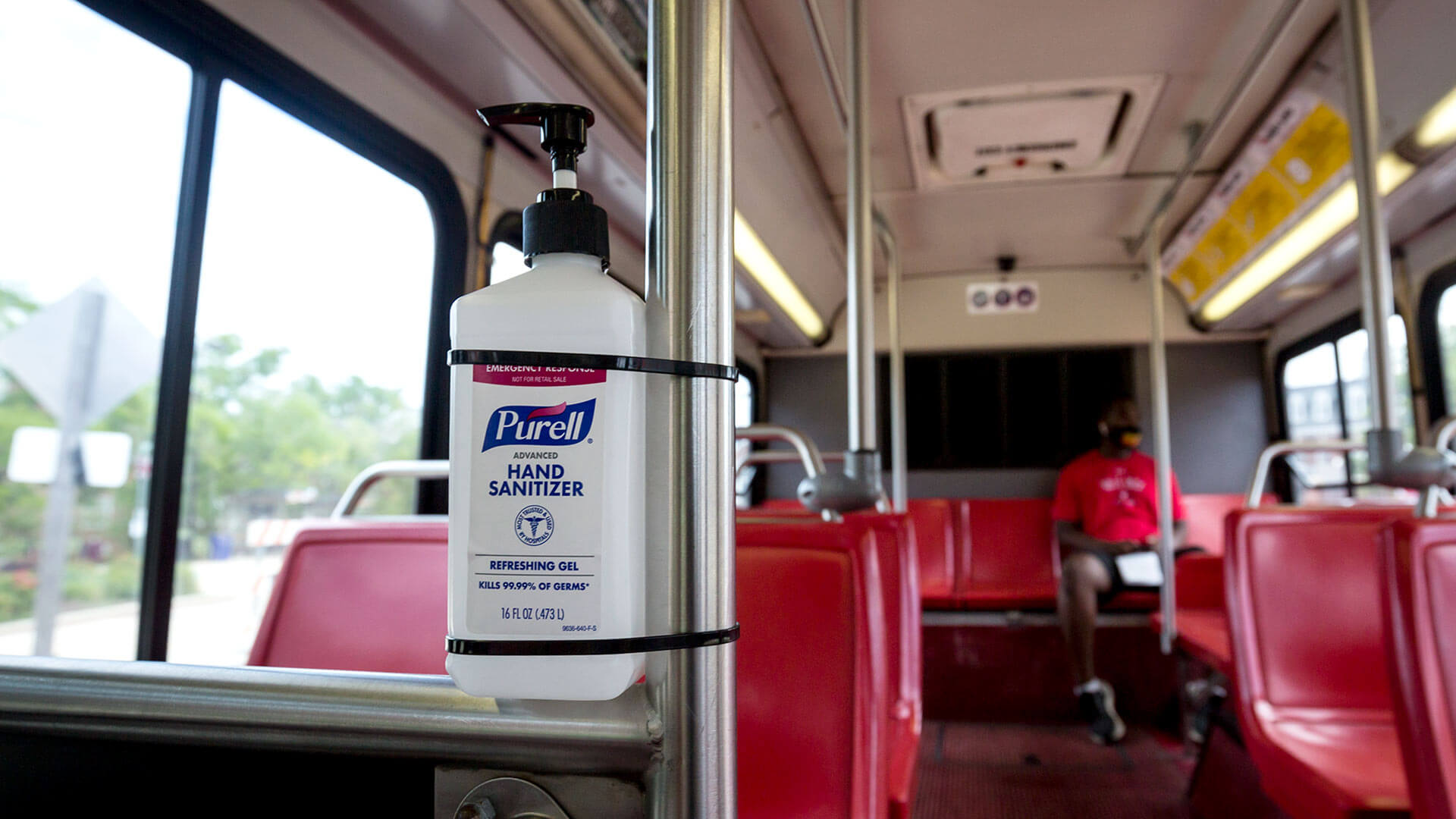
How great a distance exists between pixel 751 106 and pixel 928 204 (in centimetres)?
190

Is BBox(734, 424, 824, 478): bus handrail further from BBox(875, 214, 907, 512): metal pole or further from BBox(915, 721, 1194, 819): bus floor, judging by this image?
BBox(875, 214, 907, 512): metal pole

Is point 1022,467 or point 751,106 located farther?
point 1022,467

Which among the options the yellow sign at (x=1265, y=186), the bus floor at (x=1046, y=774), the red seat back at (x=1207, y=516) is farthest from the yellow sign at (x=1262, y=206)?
the bus floor at (x=1046, y=774)

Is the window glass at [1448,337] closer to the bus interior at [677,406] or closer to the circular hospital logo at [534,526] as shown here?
the bus interior at [677,406]

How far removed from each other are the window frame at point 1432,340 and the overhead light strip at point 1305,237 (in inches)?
22.8

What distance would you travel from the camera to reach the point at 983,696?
453cm

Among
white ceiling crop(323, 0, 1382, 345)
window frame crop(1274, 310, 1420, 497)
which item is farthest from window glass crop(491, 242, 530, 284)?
window frame crop(1274, 310, 1420, 497)

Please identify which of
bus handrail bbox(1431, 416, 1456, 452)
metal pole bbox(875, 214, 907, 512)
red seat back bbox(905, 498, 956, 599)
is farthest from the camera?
red seat back bbox(905, 498, 956, 599)

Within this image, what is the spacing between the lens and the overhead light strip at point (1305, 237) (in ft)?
10.9

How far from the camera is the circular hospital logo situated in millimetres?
377

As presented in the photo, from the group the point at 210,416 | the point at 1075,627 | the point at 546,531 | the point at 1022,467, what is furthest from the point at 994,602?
the point at 546,531

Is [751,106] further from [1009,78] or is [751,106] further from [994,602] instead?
[994,602]

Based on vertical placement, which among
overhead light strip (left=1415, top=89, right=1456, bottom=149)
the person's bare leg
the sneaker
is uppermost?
overhead light strip (left=1415, top=89, right=1456, bottom=149)

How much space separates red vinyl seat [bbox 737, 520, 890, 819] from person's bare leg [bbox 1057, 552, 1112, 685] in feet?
11.0
